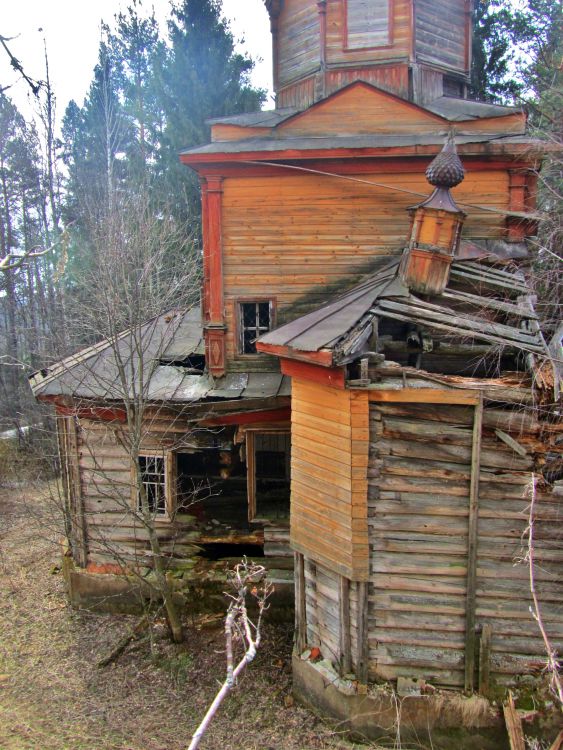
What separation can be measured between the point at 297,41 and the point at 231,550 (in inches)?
414

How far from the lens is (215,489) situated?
1362 cm

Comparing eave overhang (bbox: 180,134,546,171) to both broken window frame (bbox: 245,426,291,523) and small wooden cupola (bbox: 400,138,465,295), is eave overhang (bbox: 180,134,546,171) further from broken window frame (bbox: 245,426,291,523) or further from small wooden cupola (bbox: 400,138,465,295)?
broken window frame (bbox: 245,426,291,523)

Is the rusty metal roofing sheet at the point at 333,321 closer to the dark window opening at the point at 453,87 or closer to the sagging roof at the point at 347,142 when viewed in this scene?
the sagging roof at the point at 347,142

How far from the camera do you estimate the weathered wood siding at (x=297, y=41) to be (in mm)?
11703

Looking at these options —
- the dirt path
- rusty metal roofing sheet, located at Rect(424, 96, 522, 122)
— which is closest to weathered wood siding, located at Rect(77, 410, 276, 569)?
the dirt path

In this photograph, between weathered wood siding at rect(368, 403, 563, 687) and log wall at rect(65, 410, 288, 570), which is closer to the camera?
weathered wood siding at rect(368, 403, 563, 687)

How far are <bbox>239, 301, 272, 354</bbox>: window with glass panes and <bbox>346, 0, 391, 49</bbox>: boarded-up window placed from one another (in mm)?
5404

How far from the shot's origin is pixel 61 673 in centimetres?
967

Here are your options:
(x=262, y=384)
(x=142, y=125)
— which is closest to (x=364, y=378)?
(x=262, y=384)

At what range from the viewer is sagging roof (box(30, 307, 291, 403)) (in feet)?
33.9

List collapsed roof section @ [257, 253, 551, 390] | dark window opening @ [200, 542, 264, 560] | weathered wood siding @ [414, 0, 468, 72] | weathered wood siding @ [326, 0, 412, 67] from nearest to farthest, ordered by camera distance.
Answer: collapsed roof section @ [257, 253, 551, 390]
weathered wood siding @ [326, 0, 412, 67]
weathered wood siding @ [414, 0, 468, 72]
dark window opening @ [200, 542, 264, 560]

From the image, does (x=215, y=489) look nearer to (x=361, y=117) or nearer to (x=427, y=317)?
(x=427, y=317)

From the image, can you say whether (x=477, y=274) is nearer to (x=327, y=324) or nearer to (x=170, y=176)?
(x=327, y=324)

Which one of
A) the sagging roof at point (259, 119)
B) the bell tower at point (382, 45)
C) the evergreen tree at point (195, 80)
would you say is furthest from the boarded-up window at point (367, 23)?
the evergreen tree at point (195, 80)
